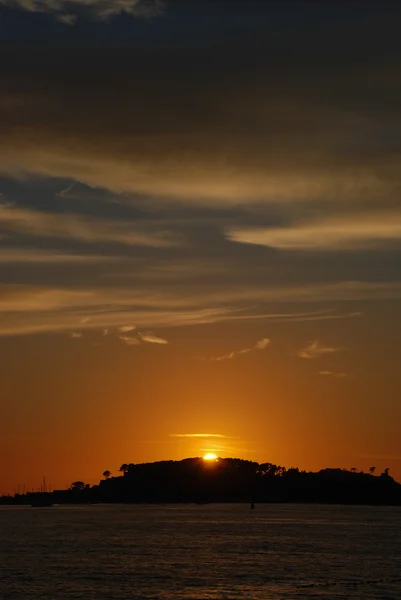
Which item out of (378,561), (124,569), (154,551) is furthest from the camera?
(154,551)

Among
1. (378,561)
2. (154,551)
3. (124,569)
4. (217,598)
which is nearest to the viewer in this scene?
(217,598)

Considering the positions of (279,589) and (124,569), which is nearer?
(279,589)

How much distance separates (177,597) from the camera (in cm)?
9962

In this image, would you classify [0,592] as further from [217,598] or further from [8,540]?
[8,540]

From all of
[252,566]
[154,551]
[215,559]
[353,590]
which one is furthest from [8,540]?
[353,590]

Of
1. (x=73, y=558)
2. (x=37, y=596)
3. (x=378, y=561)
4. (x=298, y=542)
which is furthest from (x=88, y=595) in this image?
(x=298, y=542)

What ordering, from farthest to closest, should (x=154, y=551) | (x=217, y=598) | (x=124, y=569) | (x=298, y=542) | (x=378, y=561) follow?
1. (x=298, y=542)
2. (x=154, y=551)
3. (x=378, y=561)
4. (x=124, y=569)
5. (x=217, y=598)

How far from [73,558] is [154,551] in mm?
18731

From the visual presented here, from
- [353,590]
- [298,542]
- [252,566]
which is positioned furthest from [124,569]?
[298,542]

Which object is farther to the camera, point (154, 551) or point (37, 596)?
point (154, 551)

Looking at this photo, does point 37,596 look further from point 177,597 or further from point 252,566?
point 252,566

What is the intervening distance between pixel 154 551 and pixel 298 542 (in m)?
37.9

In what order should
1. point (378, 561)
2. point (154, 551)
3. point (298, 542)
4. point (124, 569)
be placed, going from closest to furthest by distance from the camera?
point (124, 569), point (378, 561), point (154, 551), point (298, 542)

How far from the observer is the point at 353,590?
104750mm
